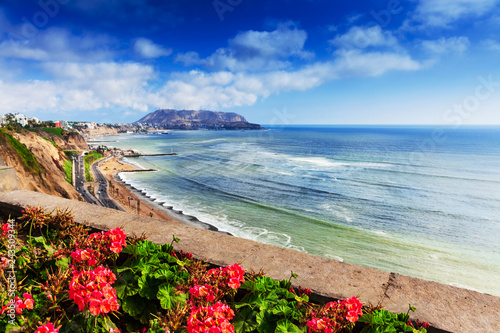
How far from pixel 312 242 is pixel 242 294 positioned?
1984 cm

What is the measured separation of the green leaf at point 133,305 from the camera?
203 centimetres

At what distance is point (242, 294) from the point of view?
7.58 ft

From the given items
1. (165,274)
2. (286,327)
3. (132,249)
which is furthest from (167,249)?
(286,327)

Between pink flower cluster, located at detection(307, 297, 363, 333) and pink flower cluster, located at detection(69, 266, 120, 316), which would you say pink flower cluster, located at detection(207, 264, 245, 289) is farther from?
pink flower cluster, located at detection(69, 266, 120, 316)

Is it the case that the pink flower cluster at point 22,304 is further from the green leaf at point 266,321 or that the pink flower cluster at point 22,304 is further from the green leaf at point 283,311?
the green leaf at point 283,311

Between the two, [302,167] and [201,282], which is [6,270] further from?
[302,167]

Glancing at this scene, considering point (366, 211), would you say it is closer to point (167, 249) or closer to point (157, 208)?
point (157, 208)

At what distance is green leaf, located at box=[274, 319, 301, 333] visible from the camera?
1810 millimetres

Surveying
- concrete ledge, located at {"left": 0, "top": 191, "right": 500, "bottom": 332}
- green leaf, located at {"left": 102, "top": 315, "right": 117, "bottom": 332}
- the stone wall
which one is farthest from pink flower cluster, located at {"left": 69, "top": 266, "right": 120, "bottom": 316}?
the stone wall

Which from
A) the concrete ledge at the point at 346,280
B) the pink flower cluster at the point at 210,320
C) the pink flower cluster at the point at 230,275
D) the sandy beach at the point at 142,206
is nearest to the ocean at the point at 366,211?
the sandy beach at the point at 142,206

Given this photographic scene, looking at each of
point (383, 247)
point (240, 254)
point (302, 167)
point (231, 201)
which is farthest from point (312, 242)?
point (302, 167)

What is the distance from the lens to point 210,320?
1.71 metres

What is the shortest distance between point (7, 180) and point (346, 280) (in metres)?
5.94

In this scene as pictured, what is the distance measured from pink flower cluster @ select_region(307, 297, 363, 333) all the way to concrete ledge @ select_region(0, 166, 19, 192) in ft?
18.9
